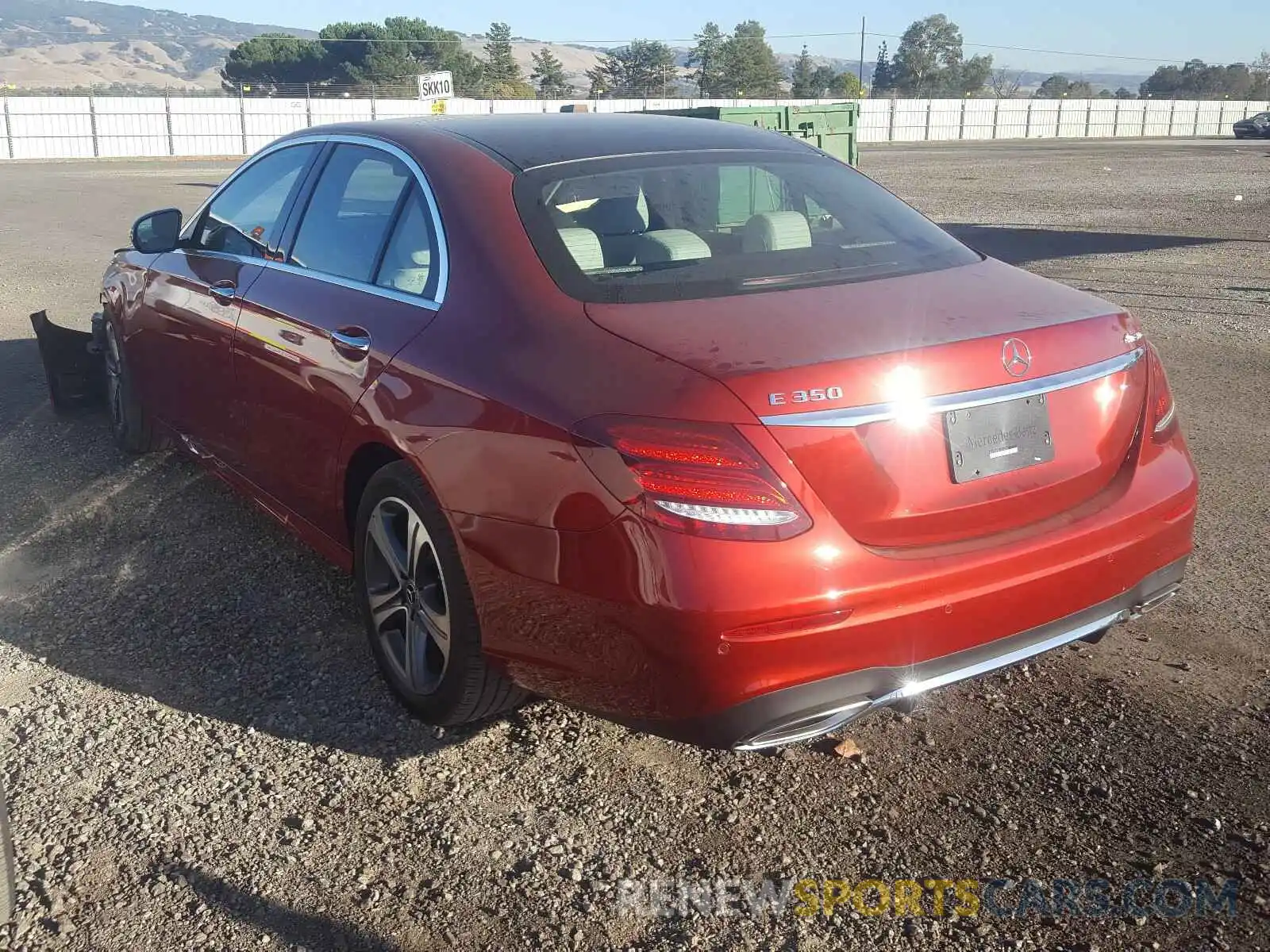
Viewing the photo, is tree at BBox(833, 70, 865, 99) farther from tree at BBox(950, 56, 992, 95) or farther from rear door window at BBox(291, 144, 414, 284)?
rear door window at BBox(291, 144, 414, 284)

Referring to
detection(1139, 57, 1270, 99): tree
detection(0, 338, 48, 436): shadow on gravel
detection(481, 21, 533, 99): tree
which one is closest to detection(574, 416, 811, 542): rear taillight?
detection(0, 338, 48, 436): shadow on gravel

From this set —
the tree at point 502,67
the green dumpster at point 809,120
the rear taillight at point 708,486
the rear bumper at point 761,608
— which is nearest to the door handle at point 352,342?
the rear bumper at point 761,608

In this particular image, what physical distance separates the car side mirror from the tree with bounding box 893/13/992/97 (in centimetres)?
11668

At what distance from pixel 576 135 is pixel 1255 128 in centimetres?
6352

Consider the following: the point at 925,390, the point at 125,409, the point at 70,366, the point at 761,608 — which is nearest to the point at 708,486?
the point at 761,608

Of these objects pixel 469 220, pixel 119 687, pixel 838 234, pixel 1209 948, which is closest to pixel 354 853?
pixel 119 687

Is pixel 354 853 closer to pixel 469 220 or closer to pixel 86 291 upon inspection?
pixel 469 220

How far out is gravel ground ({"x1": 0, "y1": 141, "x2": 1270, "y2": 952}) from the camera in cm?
264

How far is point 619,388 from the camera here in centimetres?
264

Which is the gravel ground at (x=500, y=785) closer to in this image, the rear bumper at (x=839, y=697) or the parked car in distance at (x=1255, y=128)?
the rear bumper at (x=839, y=697)

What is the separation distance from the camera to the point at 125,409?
19.0ft

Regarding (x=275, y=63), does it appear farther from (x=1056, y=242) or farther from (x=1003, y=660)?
(x=1003, y=660)

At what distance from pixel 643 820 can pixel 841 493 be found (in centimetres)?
99

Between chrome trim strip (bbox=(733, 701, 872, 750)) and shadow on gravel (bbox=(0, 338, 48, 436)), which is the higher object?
chrome trim strip (bbox=(733, 701, 872, 750))
